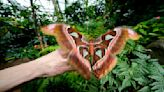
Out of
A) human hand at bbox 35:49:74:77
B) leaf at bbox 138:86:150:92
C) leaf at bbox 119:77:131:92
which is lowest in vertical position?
leaf at bbox 138:86:150:92

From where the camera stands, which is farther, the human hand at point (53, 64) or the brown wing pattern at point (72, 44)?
the human hand at point (53, 64)

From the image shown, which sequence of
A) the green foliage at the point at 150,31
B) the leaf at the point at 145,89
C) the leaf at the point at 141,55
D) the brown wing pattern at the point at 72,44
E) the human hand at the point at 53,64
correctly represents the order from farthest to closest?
1. the green foliage at the point at 150,31
2. the leaf at the point at 141,55
3. the leaf at the point at 145,89
4. the human hand at the point at 53,64
5. the brown wing pattern at the point at 72,44

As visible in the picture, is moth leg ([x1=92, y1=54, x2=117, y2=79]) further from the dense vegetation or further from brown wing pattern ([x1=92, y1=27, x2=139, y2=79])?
the dense vegetation

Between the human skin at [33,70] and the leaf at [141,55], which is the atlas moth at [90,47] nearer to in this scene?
the human skin at [33,70]

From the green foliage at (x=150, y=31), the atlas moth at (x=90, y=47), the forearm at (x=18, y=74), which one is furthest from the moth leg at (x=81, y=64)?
the green foliage at (x=150, y=31)

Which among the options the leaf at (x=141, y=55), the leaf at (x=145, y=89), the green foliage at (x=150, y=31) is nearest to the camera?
the leaf at (x=145, y=89)

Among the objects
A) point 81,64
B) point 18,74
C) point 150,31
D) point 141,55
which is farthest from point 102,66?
point 150,31

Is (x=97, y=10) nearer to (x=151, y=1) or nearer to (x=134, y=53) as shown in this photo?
(x=151, y=1)

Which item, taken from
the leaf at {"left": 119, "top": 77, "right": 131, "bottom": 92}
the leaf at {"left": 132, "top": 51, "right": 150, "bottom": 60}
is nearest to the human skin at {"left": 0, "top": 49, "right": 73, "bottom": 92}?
the leaf at {"left": 119, "top": 77, "right": 131, "bottom": 92}

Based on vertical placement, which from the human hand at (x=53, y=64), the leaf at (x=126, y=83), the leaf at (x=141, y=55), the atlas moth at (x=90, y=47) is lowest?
the leaf at (x=126, y=83)
